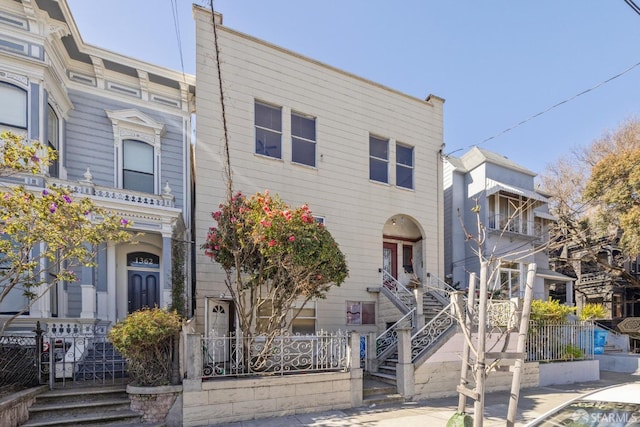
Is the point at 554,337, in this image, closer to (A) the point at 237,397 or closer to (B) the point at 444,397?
(B) the point at 444,397

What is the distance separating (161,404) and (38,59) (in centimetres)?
835

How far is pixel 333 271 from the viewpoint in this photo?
866 centimetres

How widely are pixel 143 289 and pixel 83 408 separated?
453 cm

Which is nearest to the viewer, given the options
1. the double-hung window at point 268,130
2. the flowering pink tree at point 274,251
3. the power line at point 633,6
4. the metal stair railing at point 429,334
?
the power line at point 633,6

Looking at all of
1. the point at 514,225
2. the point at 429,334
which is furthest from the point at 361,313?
the point at 514,225

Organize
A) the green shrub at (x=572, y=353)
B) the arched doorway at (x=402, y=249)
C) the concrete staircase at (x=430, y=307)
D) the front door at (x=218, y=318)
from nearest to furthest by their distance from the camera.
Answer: the front door at (x=218, y=318) → the green shrub at (x=572, y=353) → the concrete staircase at (x=430, y=307) → the arched doorway at (x=402, y=249)

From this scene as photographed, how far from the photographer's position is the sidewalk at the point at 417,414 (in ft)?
23.6

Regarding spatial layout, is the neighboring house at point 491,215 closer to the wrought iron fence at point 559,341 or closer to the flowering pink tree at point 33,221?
the wrought iron fence at point 559,341

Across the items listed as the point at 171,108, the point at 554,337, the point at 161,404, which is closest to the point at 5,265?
the point at 161,404

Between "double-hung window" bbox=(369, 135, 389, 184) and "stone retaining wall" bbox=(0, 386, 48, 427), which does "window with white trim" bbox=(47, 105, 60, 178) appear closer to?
"stone retaining wall" bbox=(0, 386, 48, 427)

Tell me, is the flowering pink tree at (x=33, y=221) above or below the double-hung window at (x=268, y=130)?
below

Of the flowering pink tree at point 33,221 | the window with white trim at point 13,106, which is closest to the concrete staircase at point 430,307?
the flowering pink tree at point 33,221

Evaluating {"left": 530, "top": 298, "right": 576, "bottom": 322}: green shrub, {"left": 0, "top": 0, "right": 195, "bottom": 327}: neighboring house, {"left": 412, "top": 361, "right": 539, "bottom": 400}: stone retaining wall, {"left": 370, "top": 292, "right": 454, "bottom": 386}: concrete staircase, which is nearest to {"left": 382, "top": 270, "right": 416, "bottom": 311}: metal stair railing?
{"left": 370, "top": 292, "right": 454, "bottom": 386}: concrete staircase

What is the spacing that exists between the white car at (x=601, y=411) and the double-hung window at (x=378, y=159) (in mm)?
11246
